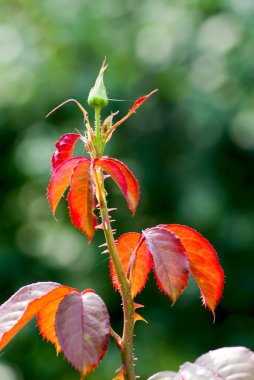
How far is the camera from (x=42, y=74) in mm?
2914

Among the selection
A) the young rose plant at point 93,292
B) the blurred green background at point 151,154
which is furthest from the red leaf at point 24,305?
the blurred green background at point 151,154

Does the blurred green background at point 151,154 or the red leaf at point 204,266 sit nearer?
the red leaf at point 204,266

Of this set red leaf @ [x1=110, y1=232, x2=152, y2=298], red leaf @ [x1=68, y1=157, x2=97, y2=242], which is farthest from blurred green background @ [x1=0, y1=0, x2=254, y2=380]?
red leaf @ [x1=68, y1=157, x2=97, y2=242]

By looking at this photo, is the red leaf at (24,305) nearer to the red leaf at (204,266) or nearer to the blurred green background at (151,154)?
the red leaf at (204,266)

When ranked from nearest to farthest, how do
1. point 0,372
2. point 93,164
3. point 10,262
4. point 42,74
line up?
point 93,164
point 0,372
point 10,262
point 42,74

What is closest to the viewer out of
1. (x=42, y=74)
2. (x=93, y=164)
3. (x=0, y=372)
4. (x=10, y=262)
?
(x=93, y=164)

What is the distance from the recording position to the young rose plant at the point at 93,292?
0.53 metres

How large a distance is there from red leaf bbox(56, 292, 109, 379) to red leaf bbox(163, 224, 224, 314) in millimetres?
97

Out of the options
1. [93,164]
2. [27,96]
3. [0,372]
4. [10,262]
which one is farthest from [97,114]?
[27,96]

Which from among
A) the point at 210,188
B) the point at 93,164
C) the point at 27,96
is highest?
the point at 93,164

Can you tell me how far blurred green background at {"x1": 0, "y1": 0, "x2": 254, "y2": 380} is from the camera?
2.57 m

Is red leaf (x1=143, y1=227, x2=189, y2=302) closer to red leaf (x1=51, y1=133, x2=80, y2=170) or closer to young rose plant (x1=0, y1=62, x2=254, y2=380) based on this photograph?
young rose plant (x1=0, y1=62, x2=254, y2=380)

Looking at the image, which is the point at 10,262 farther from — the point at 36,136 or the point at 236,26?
the point at 236,26

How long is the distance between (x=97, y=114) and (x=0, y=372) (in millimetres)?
1993
